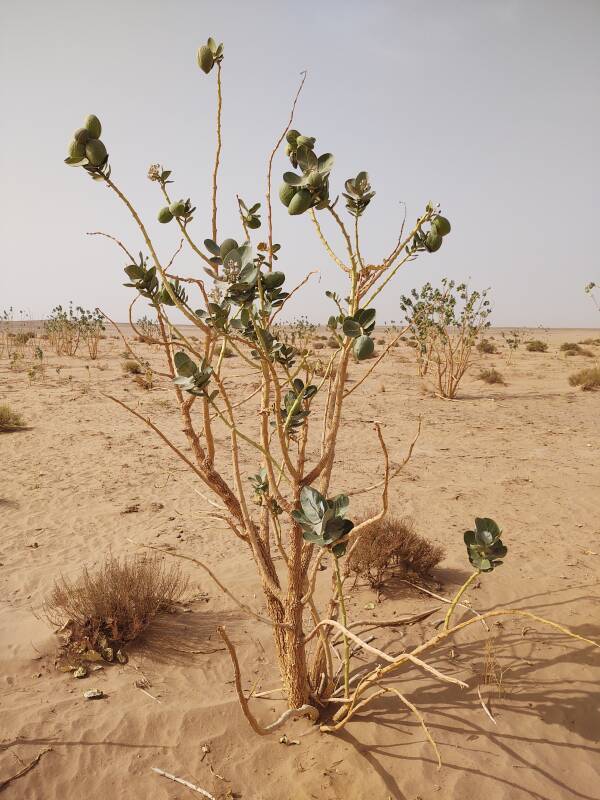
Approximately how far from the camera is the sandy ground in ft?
6.62

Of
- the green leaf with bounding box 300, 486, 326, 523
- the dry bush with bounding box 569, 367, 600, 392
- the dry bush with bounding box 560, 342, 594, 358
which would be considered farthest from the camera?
the dry bush with bounding box 560, 342, 594, 358

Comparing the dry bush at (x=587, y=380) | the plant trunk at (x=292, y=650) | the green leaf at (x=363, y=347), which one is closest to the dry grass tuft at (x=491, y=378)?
the dry bush at (x=587, y=380)

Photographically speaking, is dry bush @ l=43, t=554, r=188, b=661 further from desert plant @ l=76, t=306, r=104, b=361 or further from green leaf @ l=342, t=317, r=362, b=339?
desert plant @ l=76, t=306, r=104, b=361

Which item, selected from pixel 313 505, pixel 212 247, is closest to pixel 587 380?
pixel 313 505

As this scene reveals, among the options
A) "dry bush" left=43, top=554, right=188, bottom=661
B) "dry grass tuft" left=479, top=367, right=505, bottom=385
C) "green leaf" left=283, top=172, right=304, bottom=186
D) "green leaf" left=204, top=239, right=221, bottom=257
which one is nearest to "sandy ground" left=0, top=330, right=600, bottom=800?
"dry bush" left=43, top=554, right=188, bottom=661

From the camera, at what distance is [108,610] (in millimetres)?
2805

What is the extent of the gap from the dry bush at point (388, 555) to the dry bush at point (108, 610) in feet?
4.28

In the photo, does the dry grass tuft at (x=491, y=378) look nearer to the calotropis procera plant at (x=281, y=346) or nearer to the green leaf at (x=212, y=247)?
the calotropis procera plant at (x=281, y=346)

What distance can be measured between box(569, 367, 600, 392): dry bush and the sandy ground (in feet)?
23.2

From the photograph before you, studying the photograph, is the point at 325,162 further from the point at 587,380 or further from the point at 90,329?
the point at 90,329

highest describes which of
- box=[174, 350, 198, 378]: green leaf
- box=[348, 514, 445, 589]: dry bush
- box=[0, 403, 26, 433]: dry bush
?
box=[174, 350, 198, 378]: green leaf

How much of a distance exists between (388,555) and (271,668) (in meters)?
1.13

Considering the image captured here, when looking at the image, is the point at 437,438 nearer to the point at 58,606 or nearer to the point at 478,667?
the point at 478,667

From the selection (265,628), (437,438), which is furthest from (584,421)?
(265,628)
